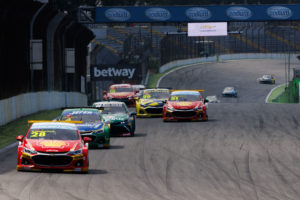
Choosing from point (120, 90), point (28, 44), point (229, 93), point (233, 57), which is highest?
point (28, 44)

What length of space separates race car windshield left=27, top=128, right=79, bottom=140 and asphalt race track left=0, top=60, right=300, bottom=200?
0.86 meters

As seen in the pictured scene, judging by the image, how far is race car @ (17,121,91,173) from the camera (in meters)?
13.9

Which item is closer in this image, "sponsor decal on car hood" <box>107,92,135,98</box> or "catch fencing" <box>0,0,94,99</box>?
"catch fencing" <box>0,0,94,99</box>

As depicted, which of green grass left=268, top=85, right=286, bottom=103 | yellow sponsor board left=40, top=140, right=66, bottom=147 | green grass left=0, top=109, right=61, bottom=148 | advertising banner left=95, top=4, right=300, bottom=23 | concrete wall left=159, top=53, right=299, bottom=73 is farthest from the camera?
concrete wall left=159, top=53, right=299, bottom=73

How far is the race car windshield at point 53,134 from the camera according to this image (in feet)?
48.2

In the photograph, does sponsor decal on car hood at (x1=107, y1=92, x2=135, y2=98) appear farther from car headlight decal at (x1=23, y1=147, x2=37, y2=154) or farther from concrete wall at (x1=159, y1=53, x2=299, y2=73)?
concrete wall at (x1=159, y1=53, x2=299, y2=73)

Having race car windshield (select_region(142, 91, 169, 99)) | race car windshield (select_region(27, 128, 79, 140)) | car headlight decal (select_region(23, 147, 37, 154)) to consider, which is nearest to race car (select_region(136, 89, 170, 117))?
race car windshield (select_region(142, 91, 169, 99))

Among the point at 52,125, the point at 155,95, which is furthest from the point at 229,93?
the point at 52,125

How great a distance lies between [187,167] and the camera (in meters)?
15.7

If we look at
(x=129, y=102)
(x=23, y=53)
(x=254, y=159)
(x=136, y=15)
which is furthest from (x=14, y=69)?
(x=136, y=15)

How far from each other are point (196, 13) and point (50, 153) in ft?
128

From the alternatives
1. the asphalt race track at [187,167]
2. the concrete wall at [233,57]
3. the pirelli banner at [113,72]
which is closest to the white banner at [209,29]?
the pirelli banner at [113,72]

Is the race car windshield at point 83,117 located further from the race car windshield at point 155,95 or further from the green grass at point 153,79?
the green grass at point 153,79

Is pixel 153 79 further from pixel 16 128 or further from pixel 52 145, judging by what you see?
pixel 52 145
